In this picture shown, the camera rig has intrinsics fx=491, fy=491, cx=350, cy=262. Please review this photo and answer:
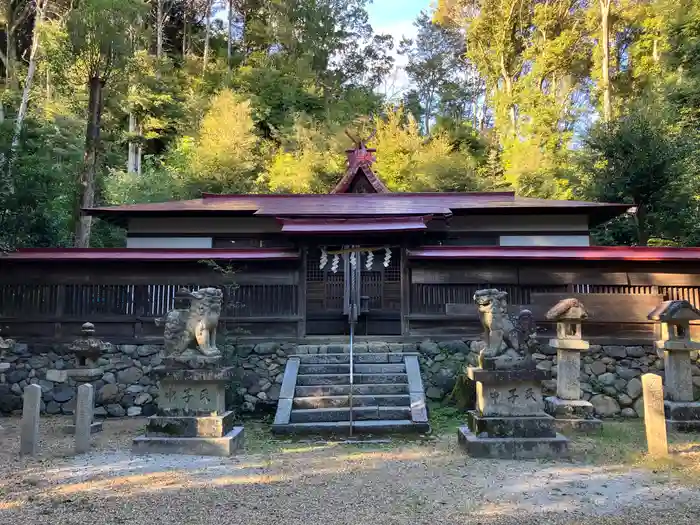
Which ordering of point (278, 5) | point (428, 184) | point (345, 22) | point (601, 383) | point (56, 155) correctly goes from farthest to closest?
1. point (345, 22)
2. point (278, 5)
3. point (428, 184)
4. point (56, 155)
5. point (601, 383)

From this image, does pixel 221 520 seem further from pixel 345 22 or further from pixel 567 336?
pixel 345 22

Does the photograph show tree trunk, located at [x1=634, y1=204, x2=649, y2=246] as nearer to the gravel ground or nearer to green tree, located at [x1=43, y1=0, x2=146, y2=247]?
the gravel ground

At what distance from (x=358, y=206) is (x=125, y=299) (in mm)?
6530

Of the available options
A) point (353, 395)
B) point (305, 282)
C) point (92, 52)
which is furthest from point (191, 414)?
point (92, 52)

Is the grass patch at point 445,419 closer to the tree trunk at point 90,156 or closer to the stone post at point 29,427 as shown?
the stone post at point 29,427

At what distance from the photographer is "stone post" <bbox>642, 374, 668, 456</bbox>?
6.59 metres

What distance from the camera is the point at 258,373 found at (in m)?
10.1

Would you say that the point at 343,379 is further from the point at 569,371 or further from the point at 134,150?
the point at 134,150

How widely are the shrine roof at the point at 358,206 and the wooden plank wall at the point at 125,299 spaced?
8.17 feet

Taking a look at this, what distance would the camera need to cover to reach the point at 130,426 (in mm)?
8938

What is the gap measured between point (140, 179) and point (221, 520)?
72.8ft

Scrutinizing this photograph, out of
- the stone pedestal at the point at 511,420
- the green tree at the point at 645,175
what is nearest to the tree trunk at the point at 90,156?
the stone pedestal at the point at 511,420

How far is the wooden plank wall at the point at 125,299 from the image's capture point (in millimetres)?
10555

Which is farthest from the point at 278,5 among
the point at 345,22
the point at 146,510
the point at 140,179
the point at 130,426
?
the point at 146,510
